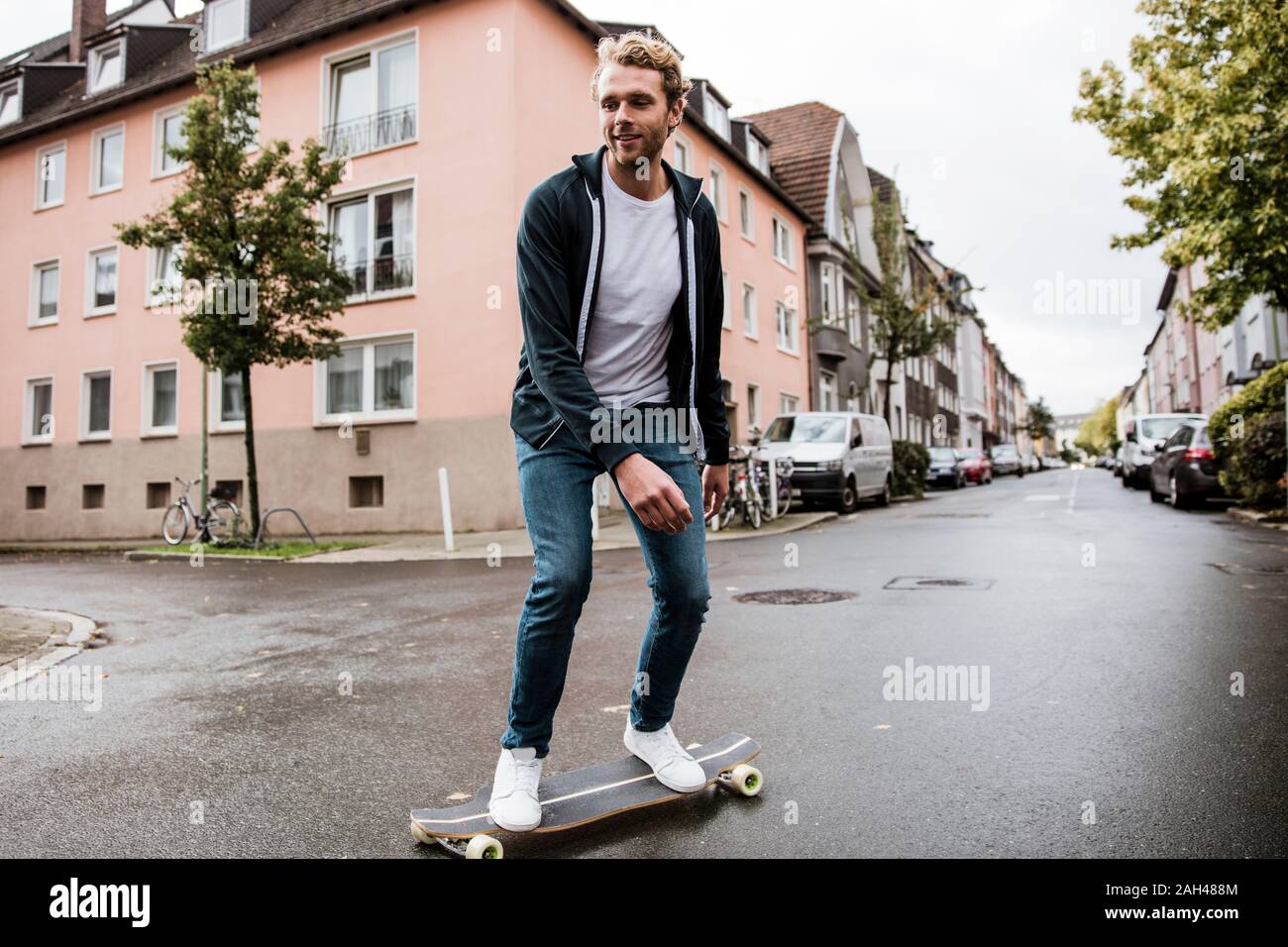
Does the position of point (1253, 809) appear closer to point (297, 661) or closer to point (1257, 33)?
point (297, 661)

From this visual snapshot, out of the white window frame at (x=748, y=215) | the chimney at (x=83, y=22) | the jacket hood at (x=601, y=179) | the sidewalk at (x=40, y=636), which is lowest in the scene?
the sidewalk at (x=40, y=636)

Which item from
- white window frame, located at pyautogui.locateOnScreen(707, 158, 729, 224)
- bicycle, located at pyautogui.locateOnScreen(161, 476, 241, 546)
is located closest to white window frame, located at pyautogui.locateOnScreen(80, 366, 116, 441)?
bicycle, located at pyautogui.locateOnScreen(161, 476, 241, 546)

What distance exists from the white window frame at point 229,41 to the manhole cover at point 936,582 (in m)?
20.4

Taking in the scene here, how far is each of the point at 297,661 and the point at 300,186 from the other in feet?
38.3

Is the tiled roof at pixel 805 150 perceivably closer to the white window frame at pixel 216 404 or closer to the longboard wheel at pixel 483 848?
the white window frame at pixel 216 404

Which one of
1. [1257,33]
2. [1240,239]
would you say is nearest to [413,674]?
[1240,239]

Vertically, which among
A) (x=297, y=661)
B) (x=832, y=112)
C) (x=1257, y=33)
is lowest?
(x=297, y=661)

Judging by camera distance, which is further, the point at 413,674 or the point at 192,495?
the point at 192,495

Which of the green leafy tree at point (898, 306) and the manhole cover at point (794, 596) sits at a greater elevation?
the green leafy tree at point (898, 306)

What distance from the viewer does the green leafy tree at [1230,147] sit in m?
15.2

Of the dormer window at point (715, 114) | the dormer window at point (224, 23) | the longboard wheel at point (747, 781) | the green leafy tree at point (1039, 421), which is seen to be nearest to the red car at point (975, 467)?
the dormer window at point (715, 114)

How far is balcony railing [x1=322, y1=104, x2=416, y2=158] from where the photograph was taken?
19.3 meters

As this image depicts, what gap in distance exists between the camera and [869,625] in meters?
6.35

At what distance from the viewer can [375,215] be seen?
19.7 meters
